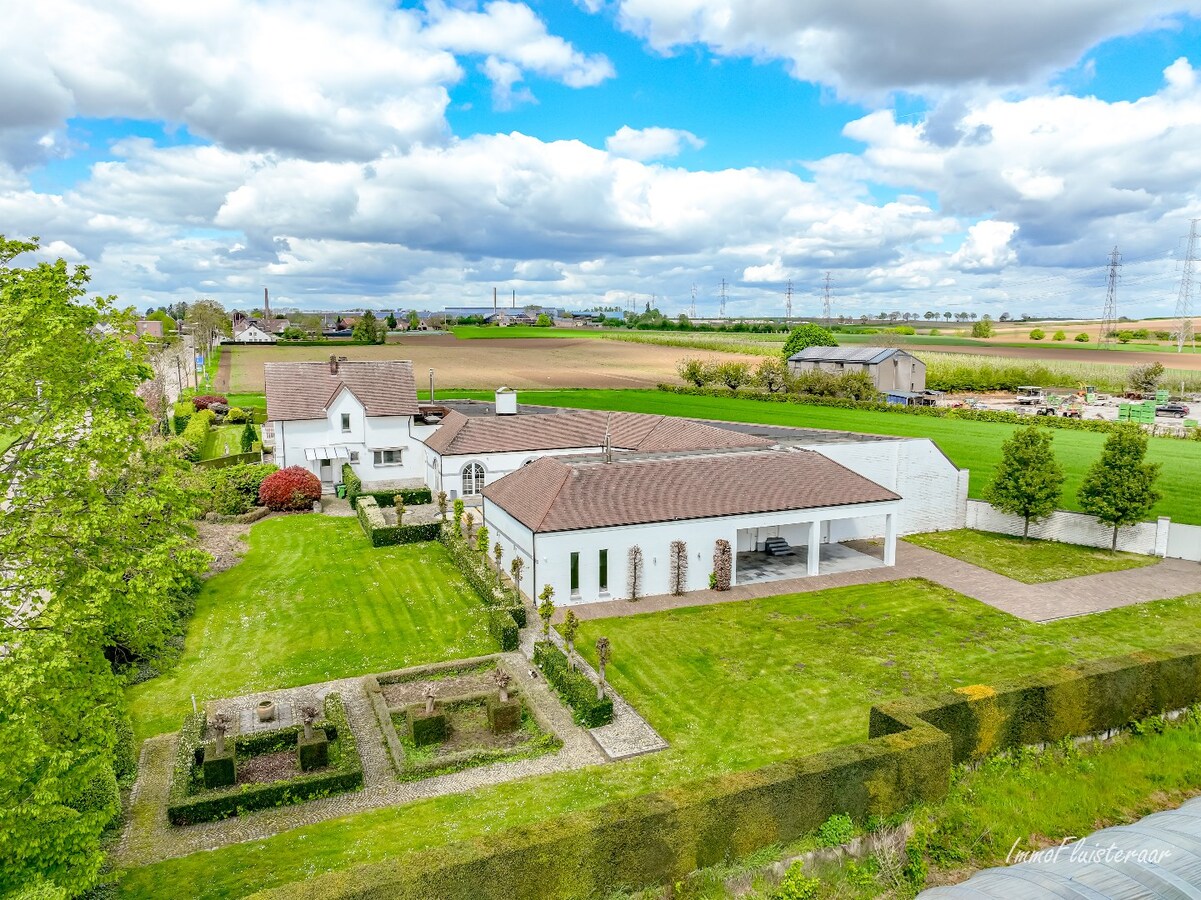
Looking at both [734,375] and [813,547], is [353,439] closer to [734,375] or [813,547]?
[813,547]

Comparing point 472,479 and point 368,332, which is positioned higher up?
point 368,332

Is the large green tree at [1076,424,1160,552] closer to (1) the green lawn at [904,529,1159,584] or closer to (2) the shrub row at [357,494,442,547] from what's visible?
(1) the green lawn at [904,529,1159,584]

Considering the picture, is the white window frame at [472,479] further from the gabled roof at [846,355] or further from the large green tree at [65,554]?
the gabled roof at [846,355]

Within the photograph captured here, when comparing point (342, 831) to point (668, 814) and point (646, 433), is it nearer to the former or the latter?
point (668, 814)

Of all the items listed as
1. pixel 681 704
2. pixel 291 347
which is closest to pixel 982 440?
pixel 681 704

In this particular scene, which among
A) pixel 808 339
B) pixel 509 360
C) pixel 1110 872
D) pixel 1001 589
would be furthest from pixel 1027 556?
pixel 509 360

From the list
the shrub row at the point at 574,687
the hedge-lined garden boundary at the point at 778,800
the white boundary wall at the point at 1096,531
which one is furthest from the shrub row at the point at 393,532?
the white boundary wall at the point at 1096,531

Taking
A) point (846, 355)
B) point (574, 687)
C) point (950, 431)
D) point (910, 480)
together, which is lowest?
point (574, 687)
